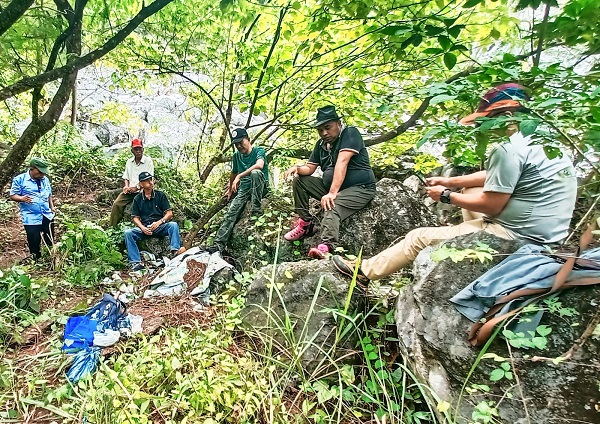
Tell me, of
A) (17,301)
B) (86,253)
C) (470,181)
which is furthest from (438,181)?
(86,253)

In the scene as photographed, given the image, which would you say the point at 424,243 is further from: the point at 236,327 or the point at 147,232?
the point at 147,232

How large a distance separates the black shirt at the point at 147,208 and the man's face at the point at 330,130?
3.47 metres

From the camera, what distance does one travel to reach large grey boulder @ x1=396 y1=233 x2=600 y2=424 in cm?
177

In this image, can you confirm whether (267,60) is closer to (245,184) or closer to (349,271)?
(245,184)

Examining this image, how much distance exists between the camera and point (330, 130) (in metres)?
4.07

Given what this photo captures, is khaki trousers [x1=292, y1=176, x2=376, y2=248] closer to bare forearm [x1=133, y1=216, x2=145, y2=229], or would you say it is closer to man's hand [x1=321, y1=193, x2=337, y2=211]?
man's hand [x1=321, y1=193, x2=337, y2=211]

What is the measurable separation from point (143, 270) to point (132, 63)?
133 inches

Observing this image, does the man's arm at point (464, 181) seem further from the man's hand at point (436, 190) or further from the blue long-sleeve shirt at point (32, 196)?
the blue long-sleeve shirt at point (32, 196)

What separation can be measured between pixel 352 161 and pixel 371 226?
2.73ft

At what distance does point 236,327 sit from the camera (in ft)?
9.84

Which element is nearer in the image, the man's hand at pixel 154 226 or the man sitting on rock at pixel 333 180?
the man sitting on rock at pixel 333 180

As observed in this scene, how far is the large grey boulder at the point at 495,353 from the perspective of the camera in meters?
1.77

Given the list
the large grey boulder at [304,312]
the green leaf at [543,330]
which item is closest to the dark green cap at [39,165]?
the large grey boulder at [304,312]

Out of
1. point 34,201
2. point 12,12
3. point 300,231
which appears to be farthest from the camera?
point 34,201
